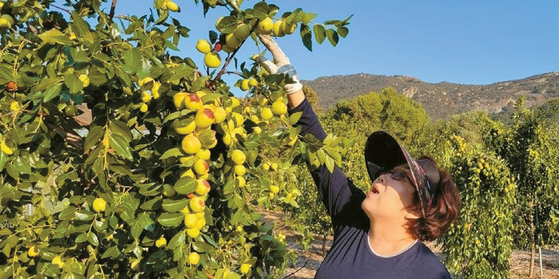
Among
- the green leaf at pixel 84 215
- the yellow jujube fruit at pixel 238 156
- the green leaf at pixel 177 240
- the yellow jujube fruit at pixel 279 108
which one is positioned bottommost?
the green leaf at pixel 177 240

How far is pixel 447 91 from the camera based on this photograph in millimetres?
71125

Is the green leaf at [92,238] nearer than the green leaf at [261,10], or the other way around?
the green leaf at [261,10]

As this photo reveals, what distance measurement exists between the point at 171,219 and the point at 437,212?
112 centimetres

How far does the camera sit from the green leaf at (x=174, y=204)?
931mm

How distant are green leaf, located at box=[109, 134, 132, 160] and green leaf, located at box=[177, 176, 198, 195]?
4.8 inches

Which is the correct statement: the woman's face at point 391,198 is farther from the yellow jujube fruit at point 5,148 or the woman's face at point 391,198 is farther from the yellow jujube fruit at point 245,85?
the yellow jujube fruit at point 5,148

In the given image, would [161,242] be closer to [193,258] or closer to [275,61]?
[193,258]

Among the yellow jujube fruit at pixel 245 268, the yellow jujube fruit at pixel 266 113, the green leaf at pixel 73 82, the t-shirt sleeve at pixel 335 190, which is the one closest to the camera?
the green leaf at pixel 73 82

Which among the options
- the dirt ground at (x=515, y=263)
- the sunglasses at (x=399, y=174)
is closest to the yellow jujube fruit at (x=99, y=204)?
the sunglasses at (x=399, y=174)

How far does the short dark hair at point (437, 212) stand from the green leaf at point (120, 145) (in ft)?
3.52

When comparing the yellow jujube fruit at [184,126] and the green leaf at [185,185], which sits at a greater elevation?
the yellow jujube fruit at [184,126]

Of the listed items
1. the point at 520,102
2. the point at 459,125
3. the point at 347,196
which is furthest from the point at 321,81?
the point at 347,196

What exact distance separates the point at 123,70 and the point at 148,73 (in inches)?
3.4

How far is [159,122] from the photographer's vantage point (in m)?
1.10
